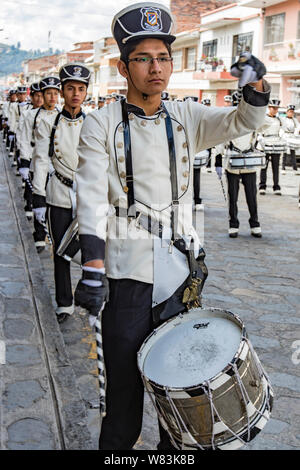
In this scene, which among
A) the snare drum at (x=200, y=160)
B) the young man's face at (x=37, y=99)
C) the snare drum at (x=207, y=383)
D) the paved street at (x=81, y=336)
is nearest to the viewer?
the snare drum at (x=207, y=383)

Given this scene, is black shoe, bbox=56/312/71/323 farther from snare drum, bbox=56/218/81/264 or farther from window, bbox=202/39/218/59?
window, bbox=202/39/218/59

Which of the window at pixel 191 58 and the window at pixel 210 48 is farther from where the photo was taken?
the window at pixel 191 58

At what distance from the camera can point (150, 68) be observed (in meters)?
2.69

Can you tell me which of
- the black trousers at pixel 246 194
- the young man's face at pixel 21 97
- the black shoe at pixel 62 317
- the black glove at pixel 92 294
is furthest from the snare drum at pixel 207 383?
the young man's face at pixel 21 97

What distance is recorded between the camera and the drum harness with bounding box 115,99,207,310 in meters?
2.77

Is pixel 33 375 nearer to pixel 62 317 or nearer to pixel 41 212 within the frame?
pixel 62 317

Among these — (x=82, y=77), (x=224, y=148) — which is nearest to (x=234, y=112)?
(x=82, y=77)

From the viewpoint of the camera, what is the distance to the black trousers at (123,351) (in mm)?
2812

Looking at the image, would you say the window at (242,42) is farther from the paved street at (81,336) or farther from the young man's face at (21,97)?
the paved street at (81,336)

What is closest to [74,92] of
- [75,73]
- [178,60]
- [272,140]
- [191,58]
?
[75,73]

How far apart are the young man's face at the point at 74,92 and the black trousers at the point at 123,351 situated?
2872 millimetres

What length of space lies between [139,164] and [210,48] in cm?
3824

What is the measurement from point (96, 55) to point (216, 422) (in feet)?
246
